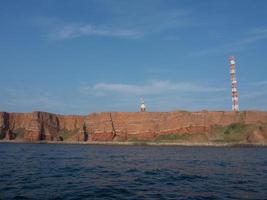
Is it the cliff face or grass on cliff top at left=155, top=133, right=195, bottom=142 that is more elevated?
the cliff face

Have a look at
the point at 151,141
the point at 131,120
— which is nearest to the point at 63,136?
the point at 131,120

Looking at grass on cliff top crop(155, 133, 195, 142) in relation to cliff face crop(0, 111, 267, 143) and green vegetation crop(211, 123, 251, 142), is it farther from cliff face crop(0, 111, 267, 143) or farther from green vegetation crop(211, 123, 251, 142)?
green vegetation crop(211, 123, 251, 142)

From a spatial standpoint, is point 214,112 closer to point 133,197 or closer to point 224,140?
point 224,140

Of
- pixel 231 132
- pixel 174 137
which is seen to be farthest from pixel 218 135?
pixel 174 137

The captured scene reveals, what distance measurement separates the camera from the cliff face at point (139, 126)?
4887 inches

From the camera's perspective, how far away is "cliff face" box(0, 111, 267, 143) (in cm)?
12412

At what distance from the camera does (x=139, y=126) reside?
138375 millimetres

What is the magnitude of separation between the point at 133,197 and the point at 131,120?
123 m

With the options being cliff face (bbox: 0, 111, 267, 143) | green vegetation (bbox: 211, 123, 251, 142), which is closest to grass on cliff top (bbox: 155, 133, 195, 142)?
cliff face (bbox: 0, 111, 267, 143)

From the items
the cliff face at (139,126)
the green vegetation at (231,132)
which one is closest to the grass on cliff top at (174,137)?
the cliff face at (139,126)

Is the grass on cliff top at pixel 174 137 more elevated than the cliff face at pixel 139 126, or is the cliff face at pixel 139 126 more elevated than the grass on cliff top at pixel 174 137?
the cliff face at pixel 139 126

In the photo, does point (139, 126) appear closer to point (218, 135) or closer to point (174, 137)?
point (174, 137)

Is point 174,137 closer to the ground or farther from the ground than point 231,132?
closer to the ground

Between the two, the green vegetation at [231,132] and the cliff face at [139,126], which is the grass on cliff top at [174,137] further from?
the green vegetation at [231,132]
